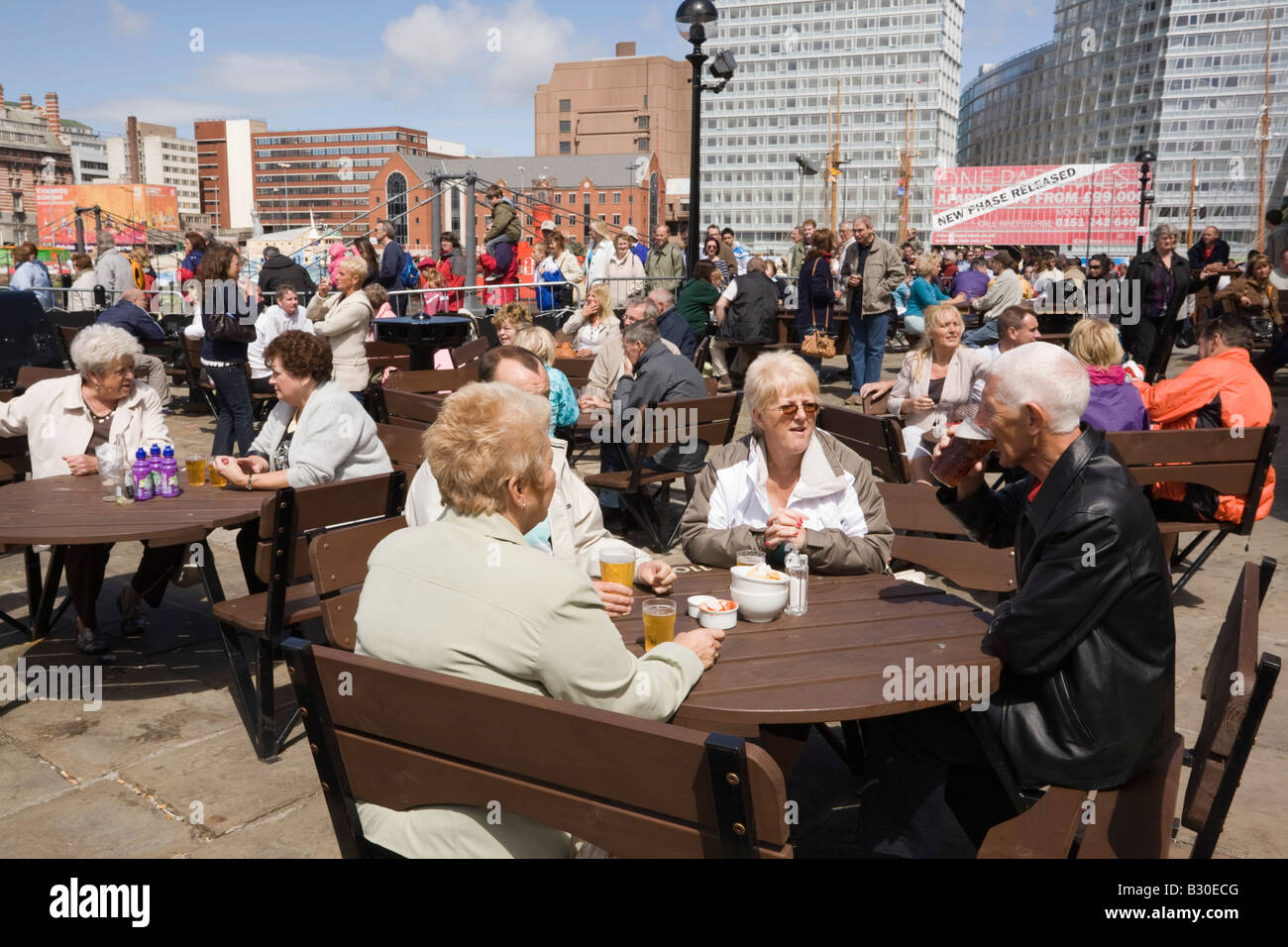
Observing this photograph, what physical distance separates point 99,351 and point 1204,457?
5399 millimetres

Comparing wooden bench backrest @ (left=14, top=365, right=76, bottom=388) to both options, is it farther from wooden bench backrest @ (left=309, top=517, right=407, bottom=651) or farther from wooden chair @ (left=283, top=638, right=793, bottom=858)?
wooden chair @ (left=283, top=638, right=793, bottom=858)

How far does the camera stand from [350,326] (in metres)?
8.65

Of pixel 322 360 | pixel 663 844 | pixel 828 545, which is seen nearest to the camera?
pixel 663 844

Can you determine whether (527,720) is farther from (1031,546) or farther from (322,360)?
(322,360)

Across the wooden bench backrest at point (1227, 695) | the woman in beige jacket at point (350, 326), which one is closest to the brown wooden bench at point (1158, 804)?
the wooden bench backrest at point (1227, 695)

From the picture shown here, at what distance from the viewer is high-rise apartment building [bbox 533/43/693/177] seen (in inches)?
4897

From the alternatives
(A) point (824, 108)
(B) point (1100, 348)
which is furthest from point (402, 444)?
(A) point (824, 108)

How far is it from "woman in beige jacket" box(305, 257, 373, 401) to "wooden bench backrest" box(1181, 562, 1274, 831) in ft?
24.0

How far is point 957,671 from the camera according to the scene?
240 centimetres

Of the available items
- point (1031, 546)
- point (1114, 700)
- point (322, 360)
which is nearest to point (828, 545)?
point (1031, 546)

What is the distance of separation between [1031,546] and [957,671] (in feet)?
1.16

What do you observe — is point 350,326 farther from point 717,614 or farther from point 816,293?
point 717,614

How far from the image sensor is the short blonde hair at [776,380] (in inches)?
141

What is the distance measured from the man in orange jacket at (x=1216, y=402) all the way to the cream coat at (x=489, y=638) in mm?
4339
